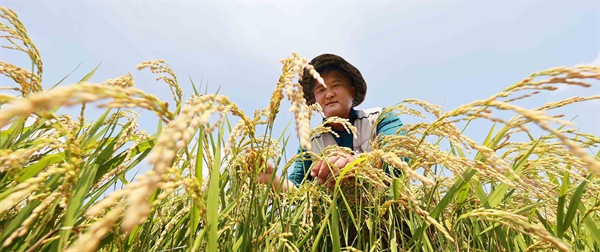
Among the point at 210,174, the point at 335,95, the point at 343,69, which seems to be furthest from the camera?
the point at 343,69

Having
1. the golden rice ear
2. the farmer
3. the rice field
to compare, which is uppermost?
the farmer

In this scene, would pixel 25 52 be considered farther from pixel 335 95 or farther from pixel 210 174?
pixel 335 95

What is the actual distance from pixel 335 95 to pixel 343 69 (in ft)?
1.53

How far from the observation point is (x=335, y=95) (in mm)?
4414

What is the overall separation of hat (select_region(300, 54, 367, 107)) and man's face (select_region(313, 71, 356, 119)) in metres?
0.13

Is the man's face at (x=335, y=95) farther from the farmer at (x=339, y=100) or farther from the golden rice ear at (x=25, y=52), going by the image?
the golden rice ear at (x=25, y=52)

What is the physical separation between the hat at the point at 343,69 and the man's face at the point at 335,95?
0.13 metres

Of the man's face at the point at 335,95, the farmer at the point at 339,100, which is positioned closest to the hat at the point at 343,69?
the farmer at the point at 339,100

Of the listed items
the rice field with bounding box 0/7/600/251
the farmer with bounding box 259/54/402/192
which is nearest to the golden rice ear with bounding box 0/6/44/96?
the rice field with bounding box 0/7/600/251

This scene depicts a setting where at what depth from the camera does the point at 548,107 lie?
1082 millimetres

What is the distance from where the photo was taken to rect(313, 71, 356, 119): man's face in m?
4.33

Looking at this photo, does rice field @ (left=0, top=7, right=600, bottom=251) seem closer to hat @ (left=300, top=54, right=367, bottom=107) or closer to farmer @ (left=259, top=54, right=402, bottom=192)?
farmer @ (left=259, top=54, right=402, bottom=192)

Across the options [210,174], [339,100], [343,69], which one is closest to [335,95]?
[339,100]

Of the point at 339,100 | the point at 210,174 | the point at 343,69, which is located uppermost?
the point at 343,69
